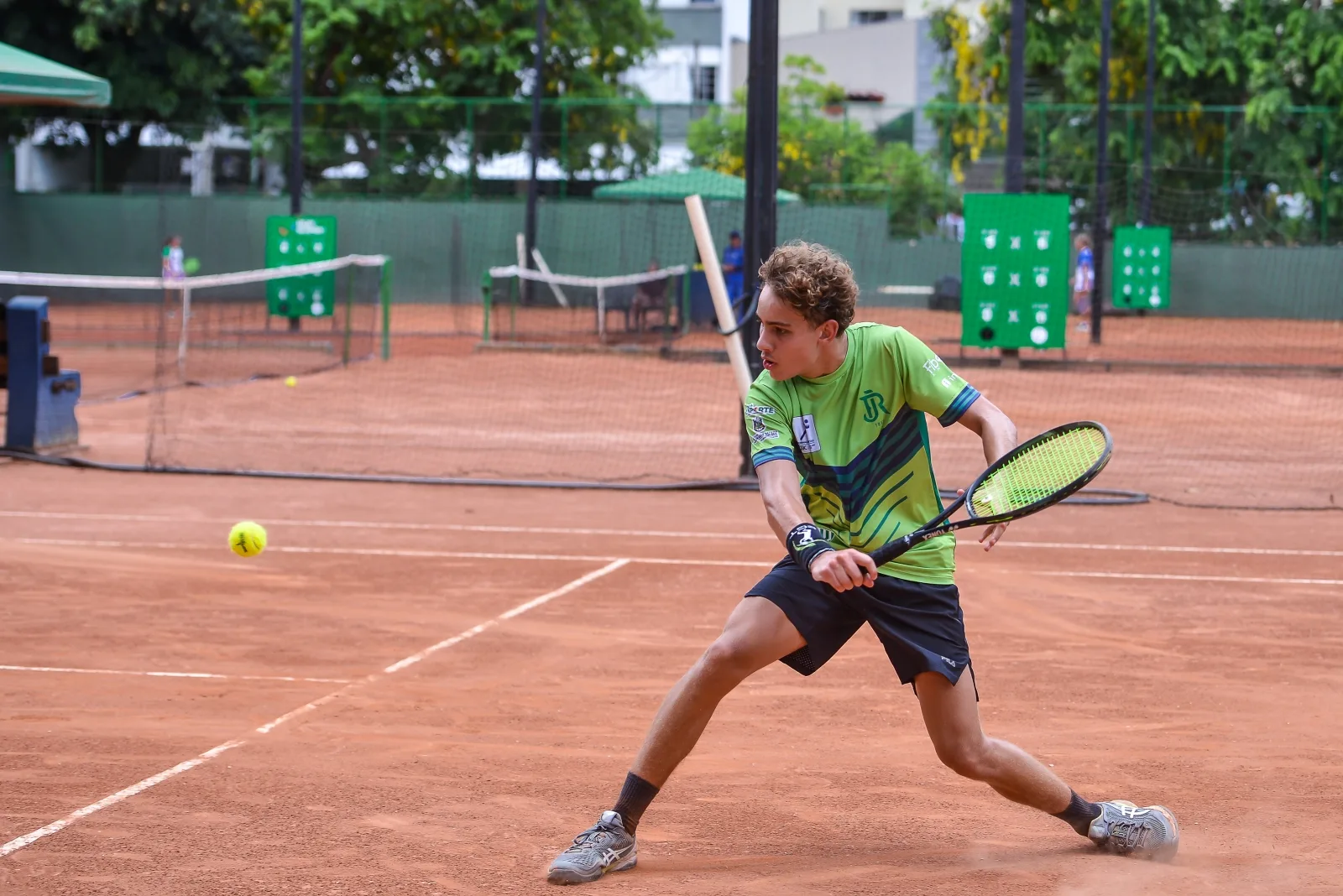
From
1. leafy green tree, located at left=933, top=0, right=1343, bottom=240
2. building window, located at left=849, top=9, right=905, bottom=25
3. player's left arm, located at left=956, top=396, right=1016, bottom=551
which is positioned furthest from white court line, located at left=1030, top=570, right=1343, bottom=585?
building window, located at left=849, top=9, right=905, bottom=25

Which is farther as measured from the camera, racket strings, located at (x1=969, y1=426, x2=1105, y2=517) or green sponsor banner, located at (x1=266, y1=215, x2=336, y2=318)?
green sponsor banner, located at (x1=266, y1=215, x2=336, y2=318)

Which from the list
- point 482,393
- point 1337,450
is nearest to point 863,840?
point 1337,450

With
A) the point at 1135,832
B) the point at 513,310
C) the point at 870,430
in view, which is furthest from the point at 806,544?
the point at 513,310

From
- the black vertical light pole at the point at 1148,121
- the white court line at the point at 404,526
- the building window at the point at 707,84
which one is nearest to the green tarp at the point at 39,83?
the white court line at the point at 404,526

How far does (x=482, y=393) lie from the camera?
17922 millimetres

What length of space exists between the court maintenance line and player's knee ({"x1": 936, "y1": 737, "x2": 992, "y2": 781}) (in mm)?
4623

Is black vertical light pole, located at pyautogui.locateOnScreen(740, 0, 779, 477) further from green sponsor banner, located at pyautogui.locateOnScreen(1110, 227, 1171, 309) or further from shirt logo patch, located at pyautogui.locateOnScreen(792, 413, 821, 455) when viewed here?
green sponsor banner, located at pyautogui.locateOnScreen(1110, 227, 1171, 309)

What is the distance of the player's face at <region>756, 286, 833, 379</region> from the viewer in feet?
12.6

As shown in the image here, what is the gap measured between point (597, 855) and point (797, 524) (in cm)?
102

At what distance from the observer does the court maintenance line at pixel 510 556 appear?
27.7 ft

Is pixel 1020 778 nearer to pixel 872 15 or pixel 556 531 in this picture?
pixel 556 531

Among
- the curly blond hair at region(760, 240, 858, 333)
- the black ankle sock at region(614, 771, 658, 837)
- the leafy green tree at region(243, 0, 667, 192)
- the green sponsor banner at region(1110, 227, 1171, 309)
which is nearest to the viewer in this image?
the curly blond hair at region(760, 240, 858, 333)

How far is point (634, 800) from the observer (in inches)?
160

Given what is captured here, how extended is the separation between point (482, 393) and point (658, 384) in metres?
2.36
